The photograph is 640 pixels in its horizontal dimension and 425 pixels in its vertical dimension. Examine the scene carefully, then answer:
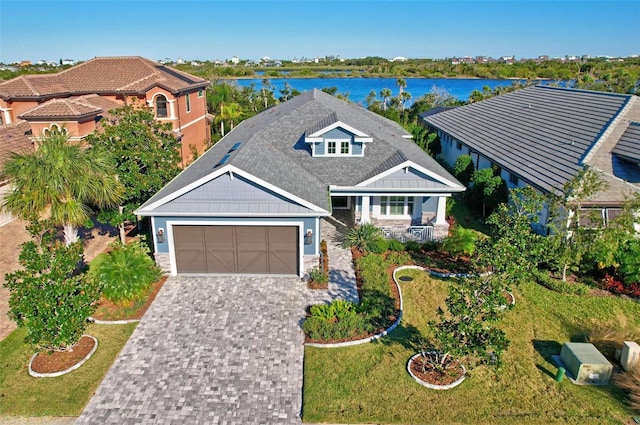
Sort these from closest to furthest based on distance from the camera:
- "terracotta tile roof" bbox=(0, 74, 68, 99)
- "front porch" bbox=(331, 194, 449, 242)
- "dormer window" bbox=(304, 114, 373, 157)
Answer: "front porch" bbox=(331, 194, 449, 242) < "dormer window" bbox=(304, 114, 373, 157) < "terracotta tile roof" bbox=(0, 74, 68, 99)

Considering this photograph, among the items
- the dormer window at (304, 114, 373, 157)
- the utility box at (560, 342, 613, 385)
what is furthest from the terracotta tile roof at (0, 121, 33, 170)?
the utility box at (560, 342, 613, 385)

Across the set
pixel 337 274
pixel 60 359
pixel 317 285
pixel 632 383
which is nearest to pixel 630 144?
pixel 632 383

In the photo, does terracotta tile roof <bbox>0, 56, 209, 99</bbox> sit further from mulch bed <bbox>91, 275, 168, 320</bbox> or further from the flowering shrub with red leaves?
the flowering shrub with red leaves

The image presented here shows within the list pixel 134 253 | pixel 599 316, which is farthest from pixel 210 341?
pixel 599 316

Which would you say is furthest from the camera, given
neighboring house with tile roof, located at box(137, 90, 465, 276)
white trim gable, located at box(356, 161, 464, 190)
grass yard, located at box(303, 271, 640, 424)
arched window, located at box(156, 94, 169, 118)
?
arched window, located at box(156, 94, 169, 118)

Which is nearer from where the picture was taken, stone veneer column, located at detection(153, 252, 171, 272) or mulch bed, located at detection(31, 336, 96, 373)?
mulch bed, located at detection(31, 336, 96, 373)

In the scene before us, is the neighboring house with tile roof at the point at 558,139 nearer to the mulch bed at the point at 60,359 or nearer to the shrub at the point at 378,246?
the shrub at the point at 378,246
